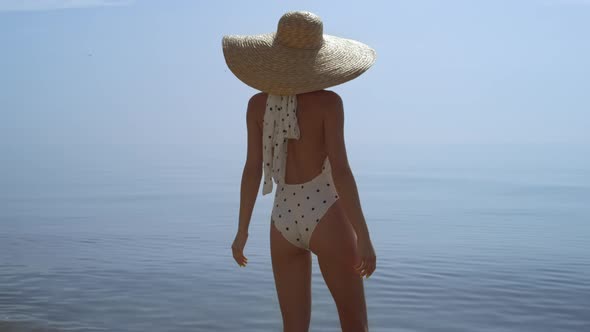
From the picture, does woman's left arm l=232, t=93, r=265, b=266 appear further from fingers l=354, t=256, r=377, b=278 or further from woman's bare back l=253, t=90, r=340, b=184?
fingers l=354, t=256, r=377, b=278

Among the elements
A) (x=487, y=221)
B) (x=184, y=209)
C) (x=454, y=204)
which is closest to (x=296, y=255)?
(x=487, y=221)

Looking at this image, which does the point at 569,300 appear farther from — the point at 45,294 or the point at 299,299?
the point at 45,294

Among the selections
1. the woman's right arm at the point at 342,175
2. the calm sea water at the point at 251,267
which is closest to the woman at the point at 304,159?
the woman's right arm at the point at 342,175

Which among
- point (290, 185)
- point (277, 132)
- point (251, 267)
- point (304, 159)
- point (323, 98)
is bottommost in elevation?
point (251, 267)

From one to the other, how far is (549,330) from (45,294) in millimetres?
4319

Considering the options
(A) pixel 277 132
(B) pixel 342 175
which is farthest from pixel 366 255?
(A) pixel 277 132

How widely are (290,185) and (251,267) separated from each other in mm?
5215

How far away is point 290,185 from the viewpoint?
3795 millimetres

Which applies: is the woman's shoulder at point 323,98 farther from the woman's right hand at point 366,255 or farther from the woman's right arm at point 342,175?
the woman's right hand at point 366,255

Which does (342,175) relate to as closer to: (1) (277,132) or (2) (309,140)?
(2) (309,140)

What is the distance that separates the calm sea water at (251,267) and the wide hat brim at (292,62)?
2973 millimetres

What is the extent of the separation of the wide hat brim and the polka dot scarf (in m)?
0.06

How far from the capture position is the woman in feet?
11.8

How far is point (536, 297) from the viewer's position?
732 cm
